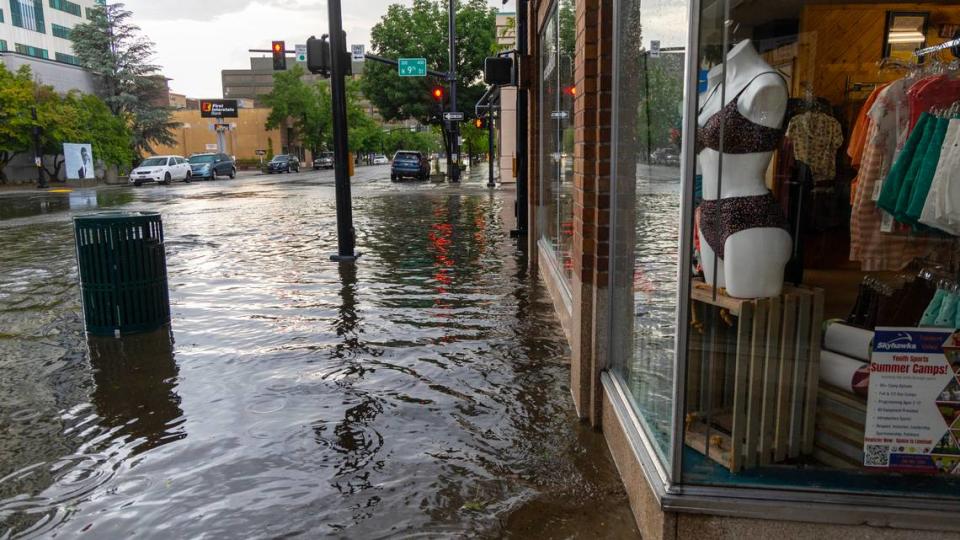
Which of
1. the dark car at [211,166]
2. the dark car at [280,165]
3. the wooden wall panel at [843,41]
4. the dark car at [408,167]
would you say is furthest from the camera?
the dark car at [280,165]

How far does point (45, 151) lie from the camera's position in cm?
4278

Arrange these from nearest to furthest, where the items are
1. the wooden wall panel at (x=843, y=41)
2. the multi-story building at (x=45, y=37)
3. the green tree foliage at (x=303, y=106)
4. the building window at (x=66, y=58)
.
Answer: the wooden wall panel at (x=843, y=41) → the multi-story building at (x=45, y=37) → the building window at (x=66, y=58) → the green tree foliage at (x=303, y=106)

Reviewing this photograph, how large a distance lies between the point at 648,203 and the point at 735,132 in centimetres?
84

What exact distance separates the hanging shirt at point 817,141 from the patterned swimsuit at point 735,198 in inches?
71.2

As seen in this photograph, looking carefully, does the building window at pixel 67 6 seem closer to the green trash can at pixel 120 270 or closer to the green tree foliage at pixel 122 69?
the green tree foliage at pixel 122 69

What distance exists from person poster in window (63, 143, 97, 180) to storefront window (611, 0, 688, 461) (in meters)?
42.8

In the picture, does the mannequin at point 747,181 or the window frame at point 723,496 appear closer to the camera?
the window frame at point 723,496

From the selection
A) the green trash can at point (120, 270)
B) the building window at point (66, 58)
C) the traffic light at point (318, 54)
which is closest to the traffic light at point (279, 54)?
the traffic light at point (318, 54)

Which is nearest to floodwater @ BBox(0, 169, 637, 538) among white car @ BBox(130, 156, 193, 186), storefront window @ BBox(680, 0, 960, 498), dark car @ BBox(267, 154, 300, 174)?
storefront window @ BBox(680, 0, 960, 498)

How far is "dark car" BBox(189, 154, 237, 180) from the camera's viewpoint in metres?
45.4

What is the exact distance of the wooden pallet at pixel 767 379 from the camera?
3.14 meters

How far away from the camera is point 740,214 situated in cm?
329

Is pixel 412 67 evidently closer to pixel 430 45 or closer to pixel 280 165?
pixel 430 45

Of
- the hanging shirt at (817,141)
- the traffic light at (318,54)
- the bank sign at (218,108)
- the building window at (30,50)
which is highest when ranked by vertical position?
the building window at (30,50)
